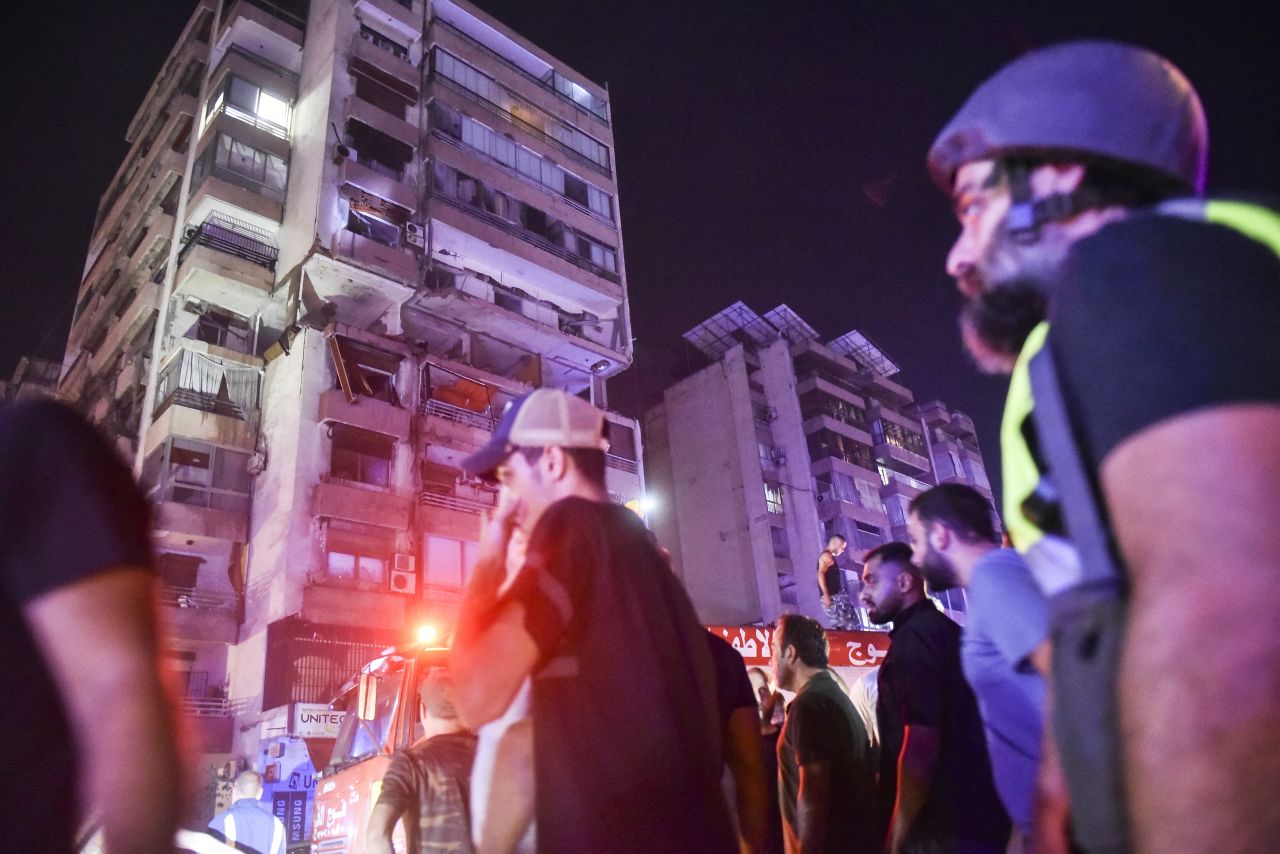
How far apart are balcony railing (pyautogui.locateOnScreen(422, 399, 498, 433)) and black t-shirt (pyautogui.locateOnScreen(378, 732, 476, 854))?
24.4 metres

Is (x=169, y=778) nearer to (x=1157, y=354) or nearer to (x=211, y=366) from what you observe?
(x=1157, y=354)

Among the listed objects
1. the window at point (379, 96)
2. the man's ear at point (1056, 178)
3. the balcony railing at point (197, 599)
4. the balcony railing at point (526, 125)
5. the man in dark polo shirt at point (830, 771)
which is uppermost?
the balcony railing at point (526, 125)

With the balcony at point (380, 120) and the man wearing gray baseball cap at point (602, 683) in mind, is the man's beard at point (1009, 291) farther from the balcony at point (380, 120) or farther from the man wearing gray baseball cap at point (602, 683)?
the balcony at point (380, 120)

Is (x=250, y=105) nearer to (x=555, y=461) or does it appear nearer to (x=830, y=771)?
(x=830, y=771)

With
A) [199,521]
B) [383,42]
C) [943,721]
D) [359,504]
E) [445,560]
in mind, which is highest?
[383,42]

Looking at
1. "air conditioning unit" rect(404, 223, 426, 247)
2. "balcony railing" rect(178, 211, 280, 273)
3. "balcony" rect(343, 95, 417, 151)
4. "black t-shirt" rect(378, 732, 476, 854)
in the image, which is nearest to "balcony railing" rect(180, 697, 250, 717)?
"balcony railing" rect(178, 211, 280, 273)

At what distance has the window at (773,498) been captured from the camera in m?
43.8

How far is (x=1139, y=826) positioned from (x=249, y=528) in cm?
2944

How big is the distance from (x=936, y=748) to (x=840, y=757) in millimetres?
1226

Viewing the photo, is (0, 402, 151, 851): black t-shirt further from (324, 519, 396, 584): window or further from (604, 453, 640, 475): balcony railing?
(604, 453, 640, 475): balcony railing

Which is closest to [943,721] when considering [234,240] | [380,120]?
[234,240]

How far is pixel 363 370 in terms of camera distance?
28.1 m

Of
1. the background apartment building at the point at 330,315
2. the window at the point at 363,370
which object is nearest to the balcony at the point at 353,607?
the background apartment building at the point at 330,315

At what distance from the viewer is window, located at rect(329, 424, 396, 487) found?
26.8 meters
